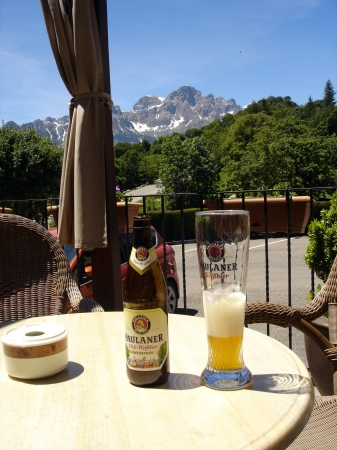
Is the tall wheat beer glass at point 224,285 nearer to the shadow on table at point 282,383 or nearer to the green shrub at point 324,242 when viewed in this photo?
the shadow on table at point 282,383

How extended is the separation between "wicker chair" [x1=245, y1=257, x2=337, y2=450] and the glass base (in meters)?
0.51

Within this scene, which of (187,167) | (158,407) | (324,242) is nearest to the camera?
(158,407)

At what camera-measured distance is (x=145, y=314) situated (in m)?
0.84

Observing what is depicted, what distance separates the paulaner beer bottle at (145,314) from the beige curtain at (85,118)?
4.28 ft

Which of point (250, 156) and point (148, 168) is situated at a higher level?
point (148, 168)

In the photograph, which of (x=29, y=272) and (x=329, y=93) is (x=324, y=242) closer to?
(x=29, y=272)

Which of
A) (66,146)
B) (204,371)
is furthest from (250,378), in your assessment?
(66,146)

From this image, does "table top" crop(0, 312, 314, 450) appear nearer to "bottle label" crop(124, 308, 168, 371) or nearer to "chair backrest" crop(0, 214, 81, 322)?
"bottle label" crop(124, 308, 168, 371)

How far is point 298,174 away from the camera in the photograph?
1141 inches

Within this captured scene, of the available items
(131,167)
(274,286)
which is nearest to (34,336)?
(274,286)

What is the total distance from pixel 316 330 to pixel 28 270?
1.28 metres

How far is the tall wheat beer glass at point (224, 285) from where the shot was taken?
83 cm

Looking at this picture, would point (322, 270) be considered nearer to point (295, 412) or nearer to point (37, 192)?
point (295, 412)

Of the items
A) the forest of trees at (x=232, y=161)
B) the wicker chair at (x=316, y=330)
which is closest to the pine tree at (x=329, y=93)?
the forest of trees at (x=232, y=161)
